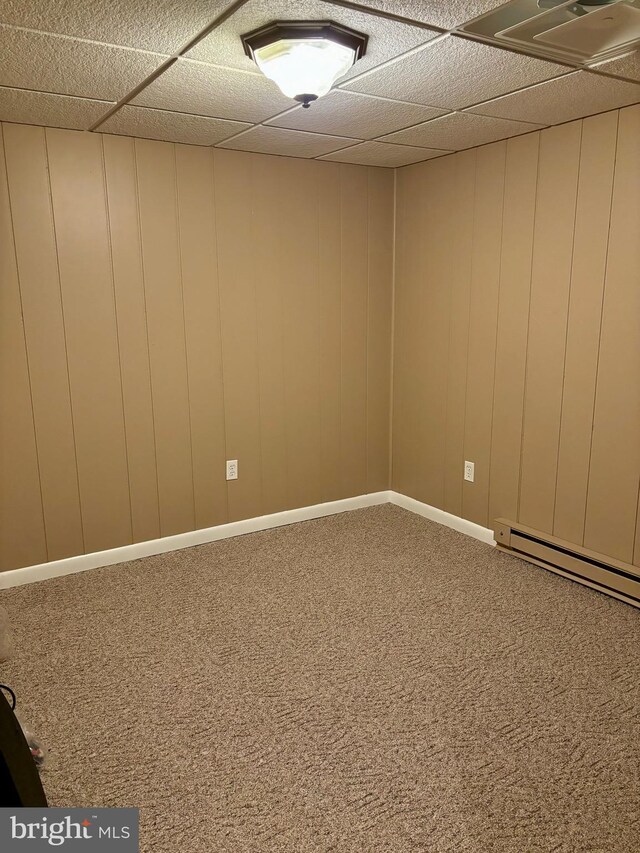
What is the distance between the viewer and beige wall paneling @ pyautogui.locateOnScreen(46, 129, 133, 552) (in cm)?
306

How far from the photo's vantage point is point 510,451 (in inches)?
137

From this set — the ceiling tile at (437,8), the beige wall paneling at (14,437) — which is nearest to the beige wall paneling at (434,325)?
the ceiling tile at (437,8)

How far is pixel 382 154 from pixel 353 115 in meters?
0.84

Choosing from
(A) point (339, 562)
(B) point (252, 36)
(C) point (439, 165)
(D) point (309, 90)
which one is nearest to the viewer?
(B) point (252, 36)

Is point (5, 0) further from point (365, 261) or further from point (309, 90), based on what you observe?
point (365, 261)

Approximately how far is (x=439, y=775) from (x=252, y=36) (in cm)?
224

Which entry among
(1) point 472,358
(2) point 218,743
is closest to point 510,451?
(1) point 472,358

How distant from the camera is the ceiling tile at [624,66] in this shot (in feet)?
6.91

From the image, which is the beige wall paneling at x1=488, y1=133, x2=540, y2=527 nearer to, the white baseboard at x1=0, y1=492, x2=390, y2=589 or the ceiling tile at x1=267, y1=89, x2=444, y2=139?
the ceiling tile at x1=267, y1=89, x2=444, y2=139

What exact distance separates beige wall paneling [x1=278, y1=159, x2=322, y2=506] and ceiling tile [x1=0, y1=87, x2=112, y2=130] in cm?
115

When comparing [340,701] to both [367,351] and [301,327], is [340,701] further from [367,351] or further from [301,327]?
[367,351]

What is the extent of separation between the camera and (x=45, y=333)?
3098mm

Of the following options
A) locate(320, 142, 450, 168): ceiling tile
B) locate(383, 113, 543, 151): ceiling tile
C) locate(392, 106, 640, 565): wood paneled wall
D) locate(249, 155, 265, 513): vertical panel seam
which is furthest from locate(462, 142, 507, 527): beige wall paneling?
locate(249, 155, 265, 513): vertical panel seam

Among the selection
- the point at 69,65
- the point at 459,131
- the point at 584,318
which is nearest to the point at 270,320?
the point at 459,131
